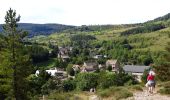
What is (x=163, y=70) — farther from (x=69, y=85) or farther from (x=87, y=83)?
(x=69, y=85)

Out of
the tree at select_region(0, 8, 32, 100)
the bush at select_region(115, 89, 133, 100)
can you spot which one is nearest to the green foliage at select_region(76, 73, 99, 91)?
the tree at select_region(0, 8, 32, 100)

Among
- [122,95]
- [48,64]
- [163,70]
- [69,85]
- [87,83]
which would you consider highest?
[122,95]

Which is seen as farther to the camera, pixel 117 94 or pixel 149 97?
pixel 117 94

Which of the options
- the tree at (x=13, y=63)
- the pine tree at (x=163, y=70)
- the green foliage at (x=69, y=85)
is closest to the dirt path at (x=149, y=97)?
the tree at (x=13, y=63)

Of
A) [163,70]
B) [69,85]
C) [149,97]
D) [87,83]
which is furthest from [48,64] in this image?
[149,97]

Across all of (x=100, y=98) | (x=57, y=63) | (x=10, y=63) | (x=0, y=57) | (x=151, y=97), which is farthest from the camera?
(x=57, y=63)

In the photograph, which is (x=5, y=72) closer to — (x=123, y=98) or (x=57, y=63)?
(x=123, y=98)

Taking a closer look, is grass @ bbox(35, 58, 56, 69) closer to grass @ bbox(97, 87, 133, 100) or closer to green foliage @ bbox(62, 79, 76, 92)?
green foliage @ bbox(62, 79, 76, 92)

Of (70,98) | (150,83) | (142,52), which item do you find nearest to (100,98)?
(70,98)
